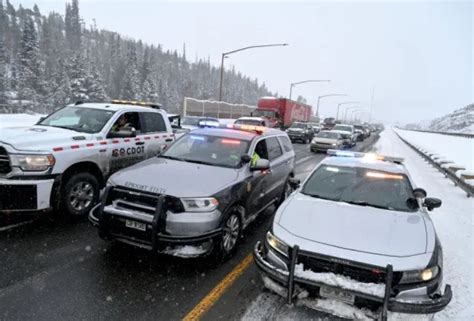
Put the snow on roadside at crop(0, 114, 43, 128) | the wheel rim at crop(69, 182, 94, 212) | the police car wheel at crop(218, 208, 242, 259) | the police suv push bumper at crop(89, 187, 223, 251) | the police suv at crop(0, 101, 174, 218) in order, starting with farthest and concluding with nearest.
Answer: the snow on roadside at crop(0, 114, 43, 128)
the wheel rim at crop(69, 182, 94, 212)
the police suv at crop(0, 101, 174, 218)
the police car wheel at crop(218, 208, 242, 259)
the police suv push bumper at crop(89, 187, 223, 251)

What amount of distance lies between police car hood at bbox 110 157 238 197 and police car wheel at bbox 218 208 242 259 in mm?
502

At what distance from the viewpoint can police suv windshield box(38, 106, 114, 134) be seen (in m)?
6.69

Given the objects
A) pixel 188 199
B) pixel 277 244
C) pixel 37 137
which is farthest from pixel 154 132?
pixel 277 244

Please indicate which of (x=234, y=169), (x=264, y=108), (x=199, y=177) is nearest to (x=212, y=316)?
(x=199, y=177)

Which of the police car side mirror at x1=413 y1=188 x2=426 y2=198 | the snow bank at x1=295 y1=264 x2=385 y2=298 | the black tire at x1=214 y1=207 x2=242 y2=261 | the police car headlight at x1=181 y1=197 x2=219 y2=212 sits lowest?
the black tire at x1=214 y1=207 x2=242 y2=261

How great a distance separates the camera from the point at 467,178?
1060 centimetres

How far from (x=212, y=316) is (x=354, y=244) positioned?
1.67 metres

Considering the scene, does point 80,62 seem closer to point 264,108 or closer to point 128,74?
point 128,74

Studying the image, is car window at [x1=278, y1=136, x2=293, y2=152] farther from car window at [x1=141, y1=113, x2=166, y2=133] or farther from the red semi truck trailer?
the red semi truck trailer

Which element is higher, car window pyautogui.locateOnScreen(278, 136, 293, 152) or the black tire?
car window pyautogui.locateOnScreen(278, 136, 293, 152)

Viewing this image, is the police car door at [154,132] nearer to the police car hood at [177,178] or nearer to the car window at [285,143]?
the police car hood at [177,178]

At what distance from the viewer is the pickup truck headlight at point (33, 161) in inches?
209

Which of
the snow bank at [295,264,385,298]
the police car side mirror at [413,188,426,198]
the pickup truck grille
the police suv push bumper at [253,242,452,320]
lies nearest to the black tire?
the police suv push bumper at [253,242,452,320]

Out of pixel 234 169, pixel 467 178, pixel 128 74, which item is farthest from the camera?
pixel 128 74
